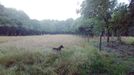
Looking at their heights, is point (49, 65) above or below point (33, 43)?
below

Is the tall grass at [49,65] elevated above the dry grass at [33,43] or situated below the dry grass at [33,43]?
below

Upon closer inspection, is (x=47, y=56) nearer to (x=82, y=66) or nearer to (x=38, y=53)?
(x=38, y=53)

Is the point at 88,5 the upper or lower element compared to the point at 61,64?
upper

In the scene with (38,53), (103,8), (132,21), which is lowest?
(38,53)

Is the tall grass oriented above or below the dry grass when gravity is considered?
below

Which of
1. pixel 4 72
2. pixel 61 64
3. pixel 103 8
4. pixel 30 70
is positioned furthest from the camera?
pixel 103 8

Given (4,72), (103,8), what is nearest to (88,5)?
(103,8)

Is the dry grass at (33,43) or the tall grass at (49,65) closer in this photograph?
the tall grass at (49,65)

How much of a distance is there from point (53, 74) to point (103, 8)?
40.6 ft

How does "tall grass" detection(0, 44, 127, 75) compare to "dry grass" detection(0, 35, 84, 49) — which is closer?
"tall grass" detection(0, 44, 127, 75)

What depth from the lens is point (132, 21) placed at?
57.8ft

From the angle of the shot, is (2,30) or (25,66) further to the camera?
(2,30)

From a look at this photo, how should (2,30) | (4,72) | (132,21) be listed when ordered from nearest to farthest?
(4,72) → (132,21) → (2,30)

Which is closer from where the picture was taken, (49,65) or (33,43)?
(49,65)
